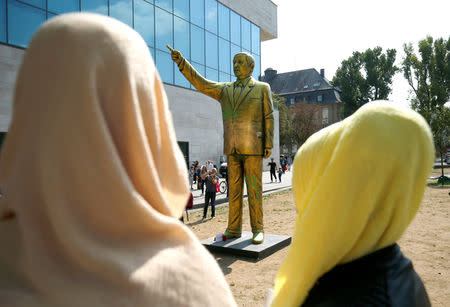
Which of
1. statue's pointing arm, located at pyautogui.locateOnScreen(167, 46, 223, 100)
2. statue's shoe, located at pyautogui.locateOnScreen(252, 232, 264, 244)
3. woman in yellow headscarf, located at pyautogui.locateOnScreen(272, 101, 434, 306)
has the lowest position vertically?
statue's shoe, located at pyautogui.locateOnScreen(252, 232, 264, 244)

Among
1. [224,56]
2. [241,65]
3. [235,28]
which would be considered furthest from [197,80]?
[235,28]

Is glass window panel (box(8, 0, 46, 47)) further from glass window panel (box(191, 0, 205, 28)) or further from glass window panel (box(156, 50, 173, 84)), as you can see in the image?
glass window panel (box(191, 0, 205, 28))

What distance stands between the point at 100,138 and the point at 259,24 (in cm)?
2962

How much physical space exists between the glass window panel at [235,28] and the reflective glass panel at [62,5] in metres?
12.5

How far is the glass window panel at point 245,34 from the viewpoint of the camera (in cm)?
2605

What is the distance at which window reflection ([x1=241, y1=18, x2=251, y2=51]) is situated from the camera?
26031 millimetres

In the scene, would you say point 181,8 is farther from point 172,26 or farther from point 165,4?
point 172,26

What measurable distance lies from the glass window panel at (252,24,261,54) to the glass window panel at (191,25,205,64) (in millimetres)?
6469

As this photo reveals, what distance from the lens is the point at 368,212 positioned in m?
0.92

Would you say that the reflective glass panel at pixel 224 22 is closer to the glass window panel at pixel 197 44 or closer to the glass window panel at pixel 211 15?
the glass window panel at pixel 211 15

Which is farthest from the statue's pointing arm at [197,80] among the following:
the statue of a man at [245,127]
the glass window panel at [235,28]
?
the glass window panel at [235,28]

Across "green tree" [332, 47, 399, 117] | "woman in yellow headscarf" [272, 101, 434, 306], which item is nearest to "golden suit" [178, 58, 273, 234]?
"woman in yellow headscarf" [272, 101, 434, 306]

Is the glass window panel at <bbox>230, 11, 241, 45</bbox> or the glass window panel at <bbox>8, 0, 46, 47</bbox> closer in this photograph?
the glass window panel at <bbox>8, 0, 46, 47</bbox>

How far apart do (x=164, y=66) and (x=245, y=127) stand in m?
15.8
